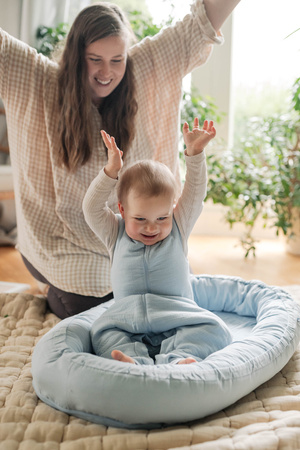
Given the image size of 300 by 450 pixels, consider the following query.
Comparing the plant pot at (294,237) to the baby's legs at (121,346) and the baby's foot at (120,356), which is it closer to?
the baby's legs at (121,346)

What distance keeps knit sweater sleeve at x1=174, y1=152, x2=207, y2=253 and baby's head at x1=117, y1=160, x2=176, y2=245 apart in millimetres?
57

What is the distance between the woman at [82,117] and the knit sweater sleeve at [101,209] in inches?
17.2

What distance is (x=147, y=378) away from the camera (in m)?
1.23

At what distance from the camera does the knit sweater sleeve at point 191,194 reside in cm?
156

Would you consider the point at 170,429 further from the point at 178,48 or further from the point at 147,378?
the point at 178,48

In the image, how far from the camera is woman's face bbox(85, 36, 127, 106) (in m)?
1.93

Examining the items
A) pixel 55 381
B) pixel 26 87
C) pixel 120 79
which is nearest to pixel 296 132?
Result: pixel 120 79

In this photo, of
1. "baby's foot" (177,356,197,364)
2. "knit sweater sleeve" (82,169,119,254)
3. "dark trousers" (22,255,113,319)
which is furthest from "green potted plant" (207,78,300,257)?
"baby's foot" (177,356,197,364)

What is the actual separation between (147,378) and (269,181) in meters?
2.15

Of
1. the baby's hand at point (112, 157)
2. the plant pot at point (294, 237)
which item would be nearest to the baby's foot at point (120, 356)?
the baby's hand at point (112, 157)

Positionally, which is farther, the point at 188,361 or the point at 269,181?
the point at 269,181

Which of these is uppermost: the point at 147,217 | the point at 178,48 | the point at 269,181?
the point at 178,48

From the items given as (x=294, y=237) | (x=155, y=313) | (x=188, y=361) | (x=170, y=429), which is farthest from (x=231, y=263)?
(x=170, y=429)

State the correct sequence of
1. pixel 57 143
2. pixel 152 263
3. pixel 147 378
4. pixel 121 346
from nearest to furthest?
pixel 147 378 < pixel 121 346 < pixel 152 263 < pixel 57 143
